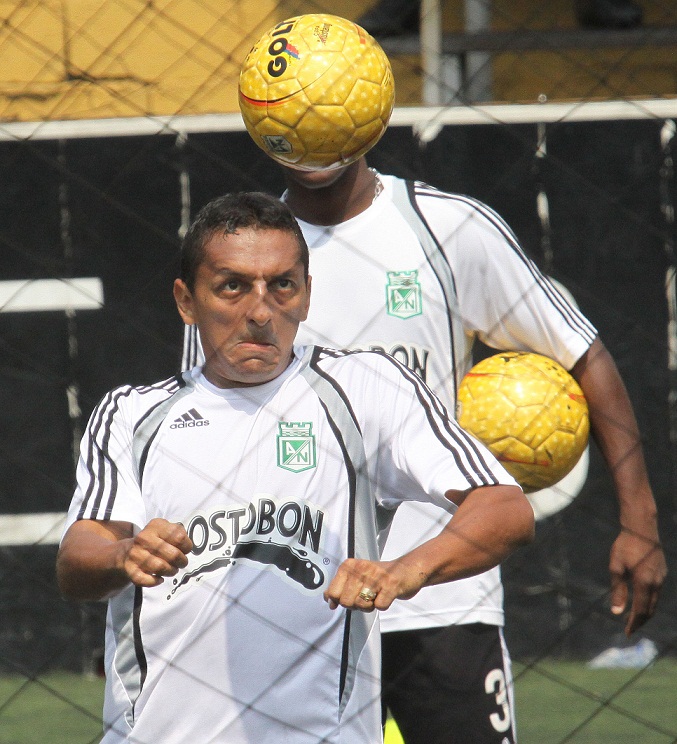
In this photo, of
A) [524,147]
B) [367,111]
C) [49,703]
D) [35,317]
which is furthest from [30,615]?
[367,111]

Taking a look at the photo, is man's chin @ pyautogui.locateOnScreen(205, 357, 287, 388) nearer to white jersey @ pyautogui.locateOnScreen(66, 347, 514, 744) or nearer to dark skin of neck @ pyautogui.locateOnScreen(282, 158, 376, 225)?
white jersey @ pyautogui.locateOnScreen(66, 347, 514, 744)

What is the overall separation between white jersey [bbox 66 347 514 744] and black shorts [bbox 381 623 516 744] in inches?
30.0

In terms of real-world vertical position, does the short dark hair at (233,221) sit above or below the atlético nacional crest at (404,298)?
above

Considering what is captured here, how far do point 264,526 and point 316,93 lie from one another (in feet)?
3.49

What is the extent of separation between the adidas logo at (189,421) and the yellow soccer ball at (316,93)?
2.65 feet

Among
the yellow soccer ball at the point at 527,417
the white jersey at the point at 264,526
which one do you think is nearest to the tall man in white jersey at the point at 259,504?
the white jersey at the point at 264,526

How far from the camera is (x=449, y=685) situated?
288cm

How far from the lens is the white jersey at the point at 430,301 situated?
2.91 metres

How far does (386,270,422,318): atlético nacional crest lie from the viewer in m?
2.91

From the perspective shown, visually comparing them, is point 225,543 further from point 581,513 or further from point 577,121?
point 577,121

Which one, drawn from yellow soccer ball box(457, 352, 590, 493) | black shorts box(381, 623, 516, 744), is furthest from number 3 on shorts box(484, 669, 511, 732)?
yellow soccer ball box(457, 352, 590, 493)

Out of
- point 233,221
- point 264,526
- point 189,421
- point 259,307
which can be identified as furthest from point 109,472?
point 233,221

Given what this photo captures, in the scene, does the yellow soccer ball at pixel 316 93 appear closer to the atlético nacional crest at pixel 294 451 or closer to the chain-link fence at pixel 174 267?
the atlético nacional crest at pixel 294 451

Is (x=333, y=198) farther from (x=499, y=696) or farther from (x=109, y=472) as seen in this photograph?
(x=499, y=696)
